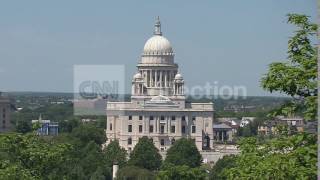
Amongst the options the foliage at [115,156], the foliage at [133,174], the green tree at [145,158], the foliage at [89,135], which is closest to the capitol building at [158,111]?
the foliage at [89,135]

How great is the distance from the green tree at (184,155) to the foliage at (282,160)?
196ft

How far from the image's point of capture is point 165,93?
112m

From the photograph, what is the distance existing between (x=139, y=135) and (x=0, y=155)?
71000mm

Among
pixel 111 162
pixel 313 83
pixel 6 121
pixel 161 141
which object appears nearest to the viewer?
pixel 313 83

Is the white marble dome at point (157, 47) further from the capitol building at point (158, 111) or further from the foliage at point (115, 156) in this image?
the foliage at point (115, 156)

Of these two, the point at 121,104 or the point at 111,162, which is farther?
the point at 121,104

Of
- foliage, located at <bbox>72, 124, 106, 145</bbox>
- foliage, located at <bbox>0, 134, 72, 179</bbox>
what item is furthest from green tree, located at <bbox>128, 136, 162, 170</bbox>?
foliage, located at <bbox>0, 134, 72, 179</bbox>

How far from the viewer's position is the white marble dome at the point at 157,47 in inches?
4402

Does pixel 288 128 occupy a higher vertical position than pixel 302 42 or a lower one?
lower

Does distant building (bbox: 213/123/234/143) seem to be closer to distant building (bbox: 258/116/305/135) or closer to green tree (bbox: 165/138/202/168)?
green tree (bbox: 165/138/202/168)

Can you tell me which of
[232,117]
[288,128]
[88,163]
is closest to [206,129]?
[88,163]

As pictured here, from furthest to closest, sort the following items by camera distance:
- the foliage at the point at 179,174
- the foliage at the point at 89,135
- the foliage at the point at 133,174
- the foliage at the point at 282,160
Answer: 1. the foliage at the point at 89,135
2. the foliage at the point at 133,174
3. the foliage at the point at 179,174
4. the foliage at the point at 282,160

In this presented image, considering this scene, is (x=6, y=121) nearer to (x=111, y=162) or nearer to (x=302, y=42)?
(x=111, y=162)

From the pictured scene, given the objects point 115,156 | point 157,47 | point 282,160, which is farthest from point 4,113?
point 282,160
